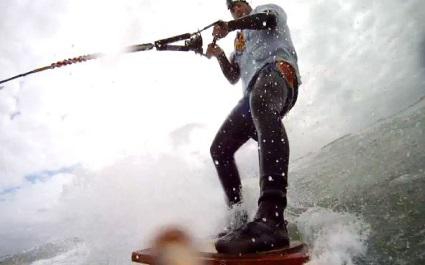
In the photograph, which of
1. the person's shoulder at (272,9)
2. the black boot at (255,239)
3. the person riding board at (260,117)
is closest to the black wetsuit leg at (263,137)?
the person riding board at (260,117)

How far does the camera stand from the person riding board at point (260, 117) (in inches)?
73.0

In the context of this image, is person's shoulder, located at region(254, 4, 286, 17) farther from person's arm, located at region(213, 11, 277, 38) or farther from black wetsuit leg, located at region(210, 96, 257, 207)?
black wetsuit leg, located at region(210, 96, 257, 207)

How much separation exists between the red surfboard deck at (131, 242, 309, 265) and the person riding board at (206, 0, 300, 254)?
0.07 m

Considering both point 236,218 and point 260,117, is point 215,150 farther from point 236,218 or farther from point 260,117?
point 260,117

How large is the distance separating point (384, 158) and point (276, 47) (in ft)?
7.86

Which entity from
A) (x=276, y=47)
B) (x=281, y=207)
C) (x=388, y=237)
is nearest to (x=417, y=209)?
(x=388, y=237)

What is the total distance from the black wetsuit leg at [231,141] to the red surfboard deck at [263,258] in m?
1.44

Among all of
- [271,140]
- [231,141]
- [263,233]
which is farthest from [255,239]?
[231,141]

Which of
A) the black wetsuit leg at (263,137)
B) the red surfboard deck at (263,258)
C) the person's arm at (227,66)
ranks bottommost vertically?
the red surfboard deck at (263,258)

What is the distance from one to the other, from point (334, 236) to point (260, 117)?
0.90 meters

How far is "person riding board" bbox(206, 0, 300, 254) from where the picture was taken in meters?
1.85

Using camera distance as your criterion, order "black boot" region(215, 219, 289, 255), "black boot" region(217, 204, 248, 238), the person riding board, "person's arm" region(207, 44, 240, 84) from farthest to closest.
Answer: "person's arm" region(207, 44, 240, 84) → "black boot" region(217, 204, 248, 238) → the person riding board → "black boot" region(215, 219, 289, 255)

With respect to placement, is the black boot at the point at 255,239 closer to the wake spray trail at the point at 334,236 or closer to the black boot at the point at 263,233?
the black boot at the point at 263,233

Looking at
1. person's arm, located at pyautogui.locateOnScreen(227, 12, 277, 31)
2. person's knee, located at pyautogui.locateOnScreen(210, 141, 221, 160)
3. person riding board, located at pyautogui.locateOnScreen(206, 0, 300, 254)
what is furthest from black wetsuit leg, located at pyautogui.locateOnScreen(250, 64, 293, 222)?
person's knee, located at pyautogui.locateOnScreen(210, 141, 221, 160)
